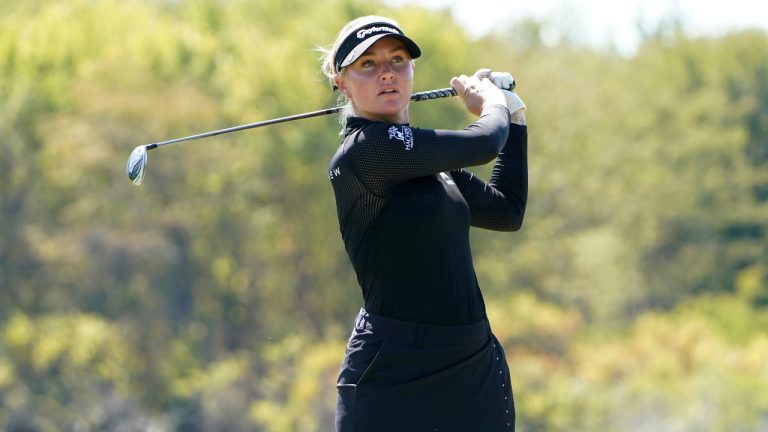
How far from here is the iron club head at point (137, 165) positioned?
3.89m

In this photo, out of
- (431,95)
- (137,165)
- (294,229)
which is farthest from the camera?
(294,229)

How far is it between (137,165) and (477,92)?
970mm

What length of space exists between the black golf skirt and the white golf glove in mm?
639

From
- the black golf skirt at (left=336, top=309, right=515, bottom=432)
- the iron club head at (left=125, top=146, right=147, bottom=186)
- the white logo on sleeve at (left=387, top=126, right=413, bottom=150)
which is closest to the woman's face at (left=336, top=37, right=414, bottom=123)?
the white logo on sleeve at (left=387, top=126, right=413, bottom=150)

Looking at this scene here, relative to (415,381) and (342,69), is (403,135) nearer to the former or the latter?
(342,69)

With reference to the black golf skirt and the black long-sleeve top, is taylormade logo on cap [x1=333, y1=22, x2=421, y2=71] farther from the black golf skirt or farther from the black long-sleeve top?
the black golf skirt

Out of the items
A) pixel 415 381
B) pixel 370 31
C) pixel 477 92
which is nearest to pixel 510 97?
pixel 477 92

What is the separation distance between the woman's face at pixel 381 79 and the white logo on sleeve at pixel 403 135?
0.12m

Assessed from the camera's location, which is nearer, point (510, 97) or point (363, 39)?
point (363, 39)

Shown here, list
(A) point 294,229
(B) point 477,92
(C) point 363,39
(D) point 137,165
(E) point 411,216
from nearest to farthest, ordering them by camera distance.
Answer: (E) point 411,216 → (C) point 363,39 → (B) point 477,92 → (D) point 137,165 → (A) point 294,229

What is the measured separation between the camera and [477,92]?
362cm

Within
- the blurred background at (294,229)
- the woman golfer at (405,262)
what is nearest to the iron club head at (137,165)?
the woman golfer at (405,262)

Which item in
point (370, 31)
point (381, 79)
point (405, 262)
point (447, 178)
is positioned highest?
point (370, 31)

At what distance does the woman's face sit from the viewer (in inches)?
134
